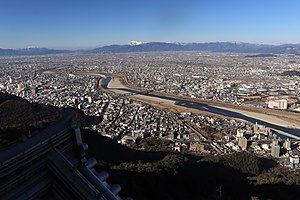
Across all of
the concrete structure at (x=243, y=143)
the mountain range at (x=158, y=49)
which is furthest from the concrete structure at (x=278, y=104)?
the mountain range at (x=158, y=49)

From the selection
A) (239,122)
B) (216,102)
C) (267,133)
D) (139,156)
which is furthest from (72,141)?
(216,102)

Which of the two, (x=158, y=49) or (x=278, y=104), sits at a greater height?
(x=158, y=49)

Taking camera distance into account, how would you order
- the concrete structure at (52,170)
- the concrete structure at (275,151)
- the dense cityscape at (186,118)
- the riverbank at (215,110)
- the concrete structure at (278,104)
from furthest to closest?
1. the concrete structure at (278,104)
2. the riverbank at (215,110)
3. the dense cityscape at (186,118)
4. the concrete structure at (275,151)
5. the concrete structure at (52,170)

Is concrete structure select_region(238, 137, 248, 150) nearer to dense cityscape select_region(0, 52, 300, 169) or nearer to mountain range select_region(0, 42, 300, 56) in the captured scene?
dense cityscape select_region(0, 52, 300, 169)

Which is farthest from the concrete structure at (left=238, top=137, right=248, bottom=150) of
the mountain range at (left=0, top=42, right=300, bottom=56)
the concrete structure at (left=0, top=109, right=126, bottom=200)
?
the mountain range at (left=0, top=42, right=300, bottom=56)

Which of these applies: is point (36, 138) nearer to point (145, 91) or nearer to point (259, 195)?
point (259, 195)

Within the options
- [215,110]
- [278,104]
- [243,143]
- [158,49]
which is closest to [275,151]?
[243,143]

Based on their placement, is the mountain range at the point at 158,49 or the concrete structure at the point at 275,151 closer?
the concrete structure at the point at 275,151

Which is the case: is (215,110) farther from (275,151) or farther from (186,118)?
(275,151)

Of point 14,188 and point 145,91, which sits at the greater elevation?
point 14,188

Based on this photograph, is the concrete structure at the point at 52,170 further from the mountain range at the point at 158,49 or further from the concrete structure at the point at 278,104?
the mountain range at the point at 158,49

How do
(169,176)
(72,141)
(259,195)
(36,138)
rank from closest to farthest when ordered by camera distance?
(36,138) → (72,141) → (259,195) → (169,176)
